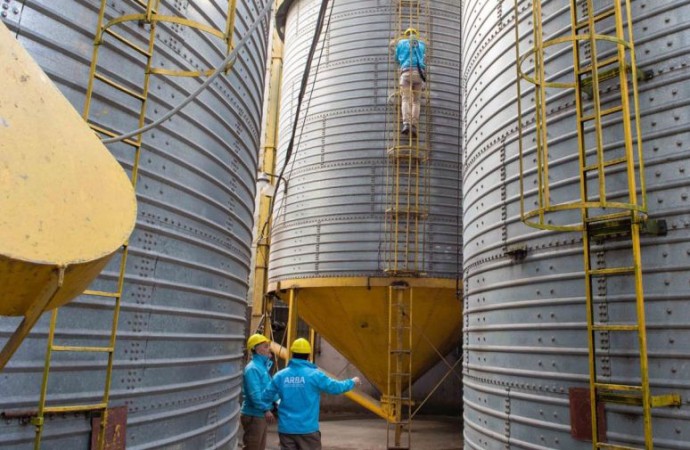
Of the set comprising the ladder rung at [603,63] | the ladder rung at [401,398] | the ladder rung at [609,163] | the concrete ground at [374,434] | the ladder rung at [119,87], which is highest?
the ladder rung at [603,63]

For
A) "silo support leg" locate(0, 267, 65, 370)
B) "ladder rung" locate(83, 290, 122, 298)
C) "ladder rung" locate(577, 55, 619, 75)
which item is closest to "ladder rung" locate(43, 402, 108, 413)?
"ladder rung" locate(83, 290, 122, 298)

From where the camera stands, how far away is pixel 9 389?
3.19 metres

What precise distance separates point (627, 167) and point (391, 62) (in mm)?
8549

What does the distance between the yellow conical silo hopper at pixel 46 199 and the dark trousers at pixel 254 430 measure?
474 centimetres

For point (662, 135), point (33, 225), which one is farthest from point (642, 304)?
point (33, 225)

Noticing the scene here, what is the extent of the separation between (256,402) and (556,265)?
371 cm

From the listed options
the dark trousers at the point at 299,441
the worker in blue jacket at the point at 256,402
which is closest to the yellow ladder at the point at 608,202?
the dark trousers at the point at 299,441

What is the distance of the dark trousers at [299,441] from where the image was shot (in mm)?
5574

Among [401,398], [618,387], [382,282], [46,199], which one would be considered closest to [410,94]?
[382,282]

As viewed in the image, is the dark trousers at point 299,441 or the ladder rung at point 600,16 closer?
the ladder rung at point 600,16

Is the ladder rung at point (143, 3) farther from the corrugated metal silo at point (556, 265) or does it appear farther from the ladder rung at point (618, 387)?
the ladder rung at point (618, 387)

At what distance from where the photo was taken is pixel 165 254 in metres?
4.40

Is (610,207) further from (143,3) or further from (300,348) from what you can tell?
(143,3)

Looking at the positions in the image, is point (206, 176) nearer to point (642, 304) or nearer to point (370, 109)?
point (642, 304)
